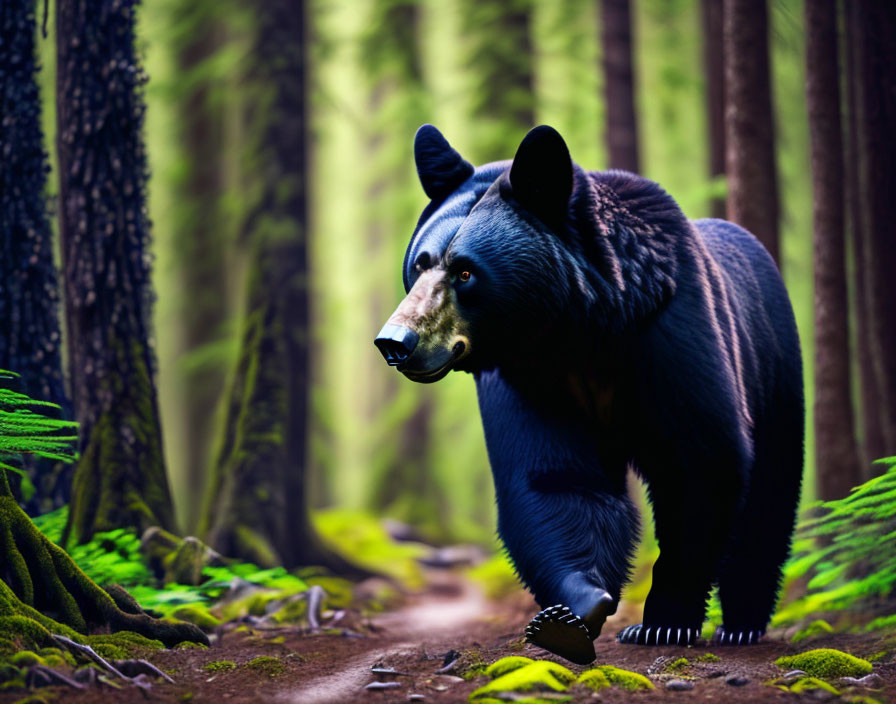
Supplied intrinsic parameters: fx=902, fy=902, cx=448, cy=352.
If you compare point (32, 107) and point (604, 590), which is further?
point (32, 107)

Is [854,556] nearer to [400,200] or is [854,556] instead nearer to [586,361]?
[586,361]

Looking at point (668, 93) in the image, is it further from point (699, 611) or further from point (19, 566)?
point (19, 566)

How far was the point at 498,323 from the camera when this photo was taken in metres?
4.28

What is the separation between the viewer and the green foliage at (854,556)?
4.76 meters

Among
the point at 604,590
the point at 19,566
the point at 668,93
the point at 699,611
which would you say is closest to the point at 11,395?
the point at 19,566

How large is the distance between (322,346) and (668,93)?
7.57 m

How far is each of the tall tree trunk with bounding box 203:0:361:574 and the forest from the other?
0.09ft

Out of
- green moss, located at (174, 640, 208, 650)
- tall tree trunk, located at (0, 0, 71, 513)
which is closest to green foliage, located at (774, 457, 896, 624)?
green moss, located at (174, 640, 208, 650)

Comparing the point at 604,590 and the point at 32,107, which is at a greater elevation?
the point at 32,107

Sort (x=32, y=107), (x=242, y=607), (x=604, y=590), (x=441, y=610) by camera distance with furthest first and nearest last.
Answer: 1. (x=441, y=610)
2. (x=242, y=607)
3. (x=32, y=107)
4. (x=604, y=590)

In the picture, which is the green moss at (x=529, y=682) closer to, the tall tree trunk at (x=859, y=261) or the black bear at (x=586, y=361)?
the black bear at (x=586, y=361)

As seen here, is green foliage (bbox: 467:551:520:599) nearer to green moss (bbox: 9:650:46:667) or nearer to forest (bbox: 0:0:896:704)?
forest (bbox: 0:0:896:704)

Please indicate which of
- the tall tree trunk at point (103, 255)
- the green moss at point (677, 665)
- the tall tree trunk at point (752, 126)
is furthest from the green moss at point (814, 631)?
the tall tree trunk at point (103, 255)

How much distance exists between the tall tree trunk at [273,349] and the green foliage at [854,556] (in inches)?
165
